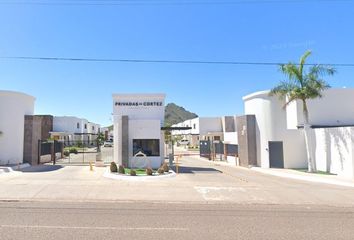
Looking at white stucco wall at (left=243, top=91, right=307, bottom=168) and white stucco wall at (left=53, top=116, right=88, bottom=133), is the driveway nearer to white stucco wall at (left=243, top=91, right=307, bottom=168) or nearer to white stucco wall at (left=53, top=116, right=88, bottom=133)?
white stucco wall at (left=243, top=91, right=307, bottom=168)

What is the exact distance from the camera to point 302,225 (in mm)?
8422

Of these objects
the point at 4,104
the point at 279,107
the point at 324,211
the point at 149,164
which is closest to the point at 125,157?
the point at 149,164

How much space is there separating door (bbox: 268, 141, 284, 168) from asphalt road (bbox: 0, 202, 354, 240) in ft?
49.2

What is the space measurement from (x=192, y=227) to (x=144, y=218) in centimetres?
167

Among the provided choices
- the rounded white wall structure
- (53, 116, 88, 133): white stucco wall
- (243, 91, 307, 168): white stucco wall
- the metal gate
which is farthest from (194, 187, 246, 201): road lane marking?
(53, 116, 88, 133): white stucco wall

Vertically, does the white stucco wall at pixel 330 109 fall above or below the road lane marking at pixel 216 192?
above

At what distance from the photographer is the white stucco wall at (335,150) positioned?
756 inches

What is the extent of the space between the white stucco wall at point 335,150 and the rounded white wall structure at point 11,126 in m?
23.4

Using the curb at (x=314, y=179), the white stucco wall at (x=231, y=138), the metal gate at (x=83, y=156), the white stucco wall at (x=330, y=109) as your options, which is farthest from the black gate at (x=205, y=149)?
the curb at (x=314, y=179)

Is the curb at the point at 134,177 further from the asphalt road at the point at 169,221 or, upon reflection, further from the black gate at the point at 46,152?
the black gate at the point at 46,152

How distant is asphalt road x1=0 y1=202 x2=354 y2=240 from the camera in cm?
727

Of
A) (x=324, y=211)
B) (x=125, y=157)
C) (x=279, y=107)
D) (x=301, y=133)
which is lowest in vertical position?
(x=324, y=211)

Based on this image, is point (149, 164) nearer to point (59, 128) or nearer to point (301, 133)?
point (301, 133)

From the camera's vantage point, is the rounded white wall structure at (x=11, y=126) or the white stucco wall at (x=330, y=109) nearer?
the rounded white wall structure at (x=11, y=126)
